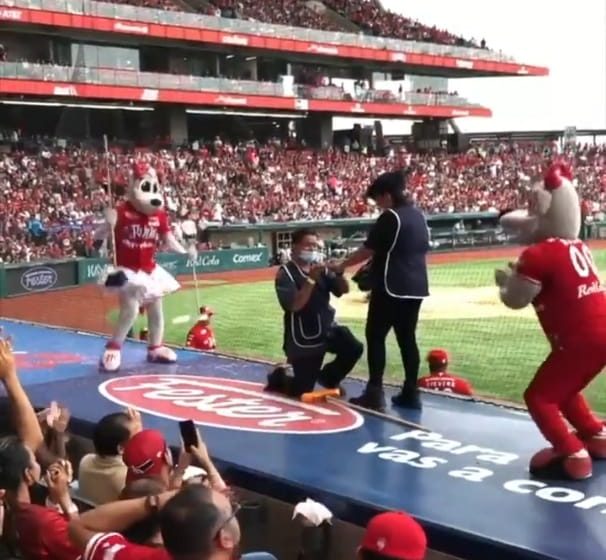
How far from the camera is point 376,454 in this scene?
5430 mm

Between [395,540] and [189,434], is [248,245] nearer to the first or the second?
[189,434]

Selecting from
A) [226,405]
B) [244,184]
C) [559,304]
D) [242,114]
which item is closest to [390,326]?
[226,405]

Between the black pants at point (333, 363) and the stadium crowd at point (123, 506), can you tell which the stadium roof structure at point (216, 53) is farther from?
the stadium crowd at point (123, 506)

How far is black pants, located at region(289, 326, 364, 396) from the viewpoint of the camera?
6.74 meters

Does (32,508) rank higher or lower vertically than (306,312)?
lower

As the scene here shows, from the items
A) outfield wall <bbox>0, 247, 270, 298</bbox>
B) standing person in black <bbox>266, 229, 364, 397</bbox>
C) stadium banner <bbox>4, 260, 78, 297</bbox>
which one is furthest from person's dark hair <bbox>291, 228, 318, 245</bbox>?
stadium banner <bbox>4, 260, 78, 297</bbox>

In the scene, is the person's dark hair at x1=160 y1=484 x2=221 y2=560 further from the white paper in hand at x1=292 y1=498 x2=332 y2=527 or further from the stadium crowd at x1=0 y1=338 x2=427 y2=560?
the white paper in hand at x1=292 y1=498 x2=332 y2=527

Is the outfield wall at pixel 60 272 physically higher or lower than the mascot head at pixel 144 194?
lower

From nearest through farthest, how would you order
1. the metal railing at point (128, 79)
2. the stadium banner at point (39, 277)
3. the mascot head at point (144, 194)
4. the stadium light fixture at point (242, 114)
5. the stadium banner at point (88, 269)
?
the mascot head at point (144, 194)
the stadium banner at point (39, 277)
the stadium banner at point (88, 269)
the metal railing at point (128, 79)
the stadium light fixture at point (242, 114)

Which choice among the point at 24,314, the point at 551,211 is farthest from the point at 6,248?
the point at 551,211

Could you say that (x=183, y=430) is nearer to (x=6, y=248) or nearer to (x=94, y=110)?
(x=6, y=248)

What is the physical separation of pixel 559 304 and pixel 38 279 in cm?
1844

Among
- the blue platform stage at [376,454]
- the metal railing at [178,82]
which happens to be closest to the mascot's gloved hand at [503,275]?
the blue platform stage at [376,454]

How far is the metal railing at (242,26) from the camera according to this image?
108 ft
